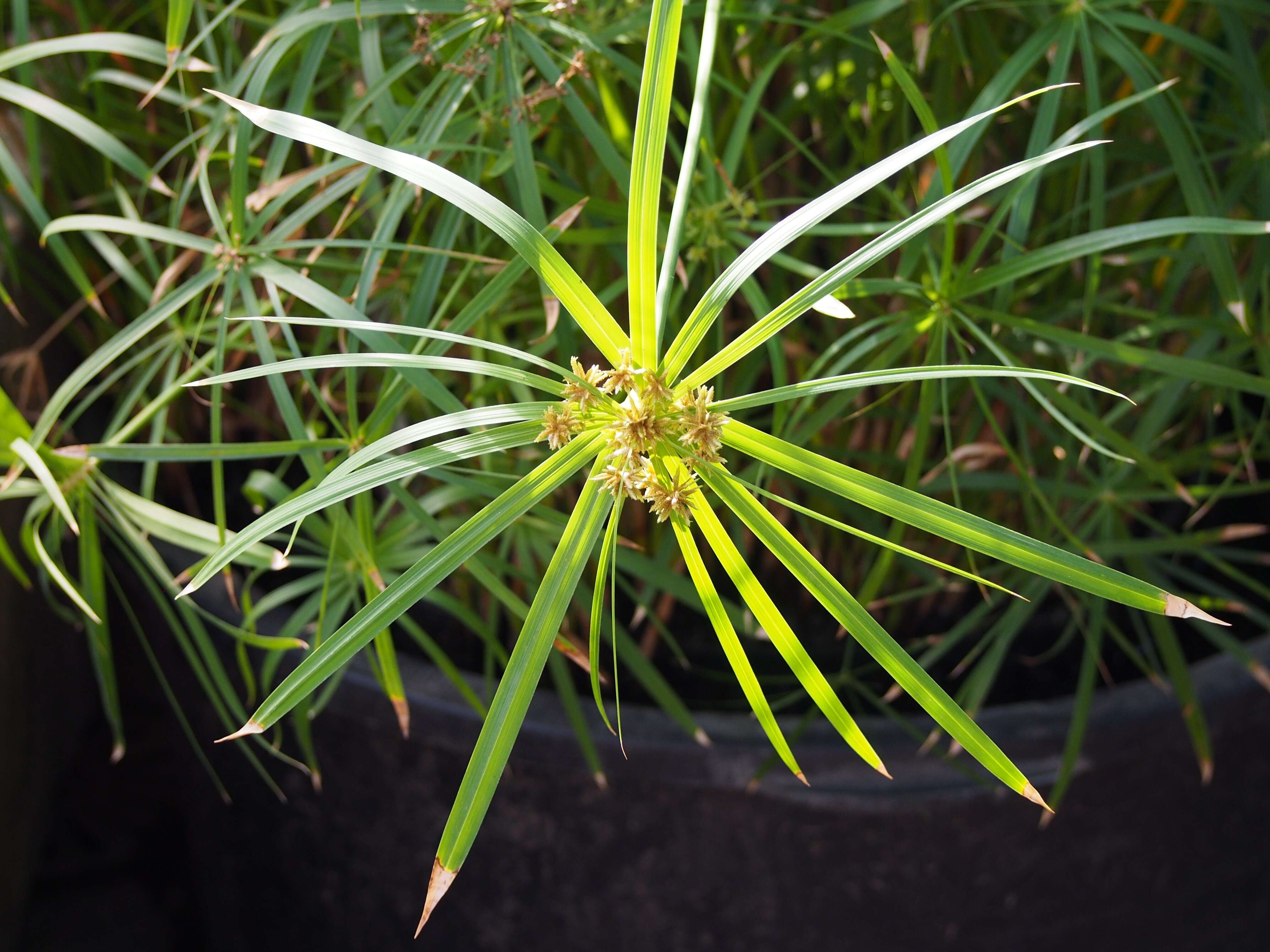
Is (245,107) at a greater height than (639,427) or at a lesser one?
greater

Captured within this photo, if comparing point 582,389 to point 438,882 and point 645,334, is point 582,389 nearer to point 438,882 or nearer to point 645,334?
point 645,334

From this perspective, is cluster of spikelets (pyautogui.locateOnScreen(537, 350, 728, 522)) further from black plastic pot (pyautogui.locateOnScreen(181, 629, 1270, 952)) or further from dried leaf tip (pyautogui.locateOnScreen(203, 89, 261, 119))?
black plastic pot (pyautogui.locateOnScreen(181, 629, 1270, 952))

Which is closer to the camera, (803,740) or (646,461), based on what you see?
(646,461)

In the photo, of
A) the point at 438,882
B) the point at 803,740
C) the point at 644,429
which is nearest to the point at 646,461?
the point at 644,429

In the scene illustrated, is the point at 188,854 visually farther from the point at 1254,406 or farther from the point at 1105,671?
the point at 1254,406

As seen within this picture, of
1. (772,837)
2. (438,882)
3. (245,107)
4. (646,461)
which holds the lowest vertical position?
(772,837)

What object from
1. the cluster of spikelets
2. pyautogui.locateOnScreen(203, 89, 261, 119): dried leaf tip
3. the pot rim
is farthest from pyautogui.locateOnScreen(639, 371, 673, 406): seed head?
the pot rim

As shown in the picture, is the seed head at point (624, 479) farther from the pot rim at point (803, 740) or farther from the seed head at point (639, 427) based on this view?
the pot rim at point (803, 740)
